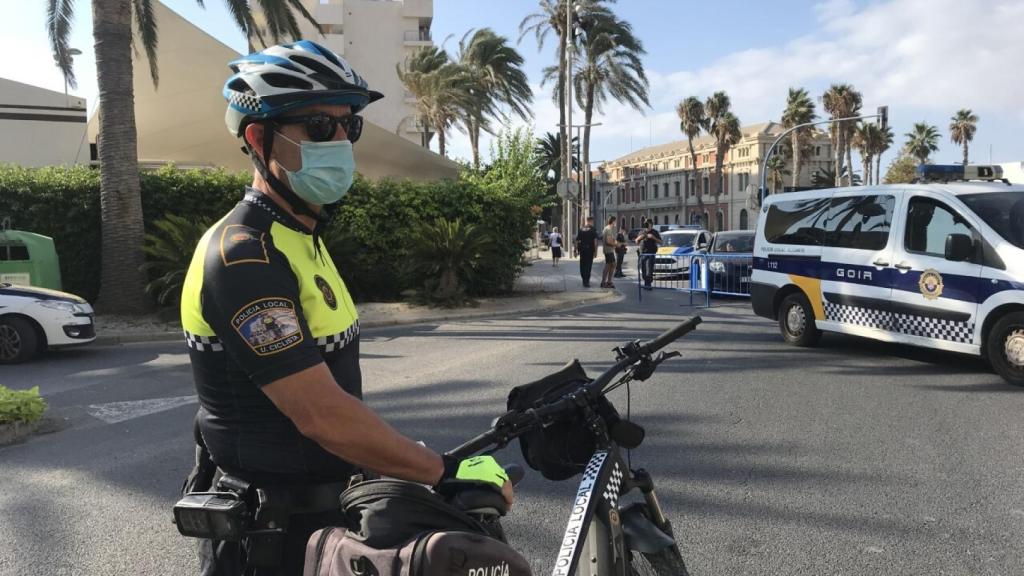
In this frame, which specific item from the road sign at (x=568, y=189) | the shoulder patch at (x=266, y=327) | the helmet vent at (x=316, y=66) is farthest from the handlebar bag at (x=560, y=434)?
the road sign at (x=568, y=189)

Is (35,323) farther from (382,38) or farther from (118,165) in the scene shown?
(382,38)

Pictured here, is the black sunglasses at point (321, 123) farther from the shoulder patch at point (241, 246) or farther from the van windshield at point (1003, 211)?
the van windshield at point (1003, 211)

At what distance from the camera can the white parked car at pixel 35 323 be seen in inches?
364

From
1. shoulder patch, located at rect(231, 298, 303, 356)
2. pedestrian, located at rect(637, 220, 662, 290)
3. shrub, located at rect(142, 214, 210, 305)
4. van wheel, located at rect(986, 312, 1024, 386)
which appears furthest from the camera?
pedestrian, located at rect(637, 220, 662, 290)

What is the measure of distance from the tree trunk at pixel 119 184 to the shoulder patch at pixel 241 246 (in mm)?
13019

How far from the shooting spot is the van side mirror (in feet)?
23.4

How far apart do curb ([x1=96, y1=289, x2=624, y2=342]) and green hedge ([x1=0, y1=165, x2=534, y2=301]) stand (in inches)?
69.3

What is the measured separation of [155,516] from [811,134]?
6572cm

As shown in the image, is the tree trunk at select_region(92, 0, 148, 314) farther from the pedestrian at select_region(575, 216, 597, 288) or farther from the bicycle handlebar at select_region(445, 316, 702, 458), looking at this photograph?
the bicycle handlebar at select_region(445, 316, 702, 458)

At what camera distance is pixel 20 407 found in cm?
588

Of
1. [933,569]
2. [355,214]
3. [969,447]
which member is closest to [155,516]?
[933,569]

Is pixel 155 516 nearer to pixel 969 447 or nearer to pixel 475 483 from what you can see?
Answer: pixel 475 483

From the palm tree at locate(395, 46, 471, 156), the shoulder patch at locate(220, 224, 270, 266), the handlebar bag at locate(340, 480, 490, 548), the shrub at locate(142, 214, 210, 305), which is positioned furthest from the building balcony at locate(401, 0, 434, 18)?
the handlebar bag at locate(340, 480, 490, 548)

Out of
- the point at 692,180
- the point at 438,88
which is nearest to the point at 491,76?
the point at 438,88
